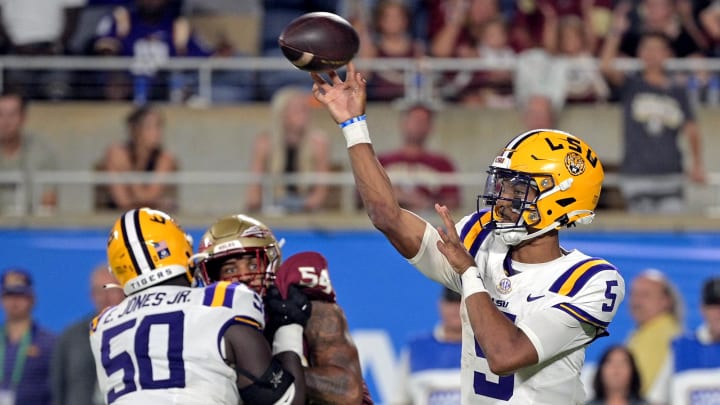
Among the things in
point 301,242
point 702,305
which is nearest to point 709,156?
point 702,305

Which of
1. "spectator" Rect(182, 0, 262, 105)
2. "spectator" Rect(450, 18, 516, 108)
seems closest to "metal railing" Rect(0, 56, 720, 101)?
"spectator" Rect(450, 18, 516, 108)

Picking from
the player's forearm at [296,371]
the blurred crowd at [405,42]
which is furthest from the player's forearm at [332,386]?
the blurred crowd at [405,42]

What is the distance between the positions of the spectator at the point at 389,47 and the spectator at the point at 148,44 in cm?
148

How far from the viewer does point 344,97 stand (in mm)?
4719

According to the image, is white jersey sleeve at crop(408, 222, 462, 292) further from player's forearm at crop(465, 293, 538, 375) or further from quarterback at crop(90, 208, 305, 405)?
quarterback at crop(90, 208, 305, 405)

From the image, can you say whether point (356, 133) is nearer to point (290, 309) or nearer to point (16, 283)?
point (290, 309)

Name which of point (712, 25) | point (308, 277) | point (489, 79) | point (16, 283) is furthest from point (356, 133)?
point (712, 25)

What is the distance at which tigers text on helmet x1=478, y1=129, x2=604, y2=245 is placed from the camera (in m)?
4.62

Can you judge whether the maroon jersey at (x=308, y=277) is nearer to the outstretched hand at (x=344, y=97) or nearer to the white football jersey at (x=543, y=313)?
the white football jersey at (x=543, y=313)

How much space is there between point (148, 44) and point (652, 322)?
4.71 meters

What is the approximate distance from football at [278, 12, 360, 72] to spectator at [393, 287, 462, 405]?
4.26 metres

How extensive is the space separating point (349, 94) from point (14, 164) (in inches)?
247

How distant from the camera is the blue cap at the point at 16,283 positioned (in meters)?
9.49

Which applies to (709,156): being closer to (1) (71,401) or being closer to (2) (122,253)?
(1) (71,401)
